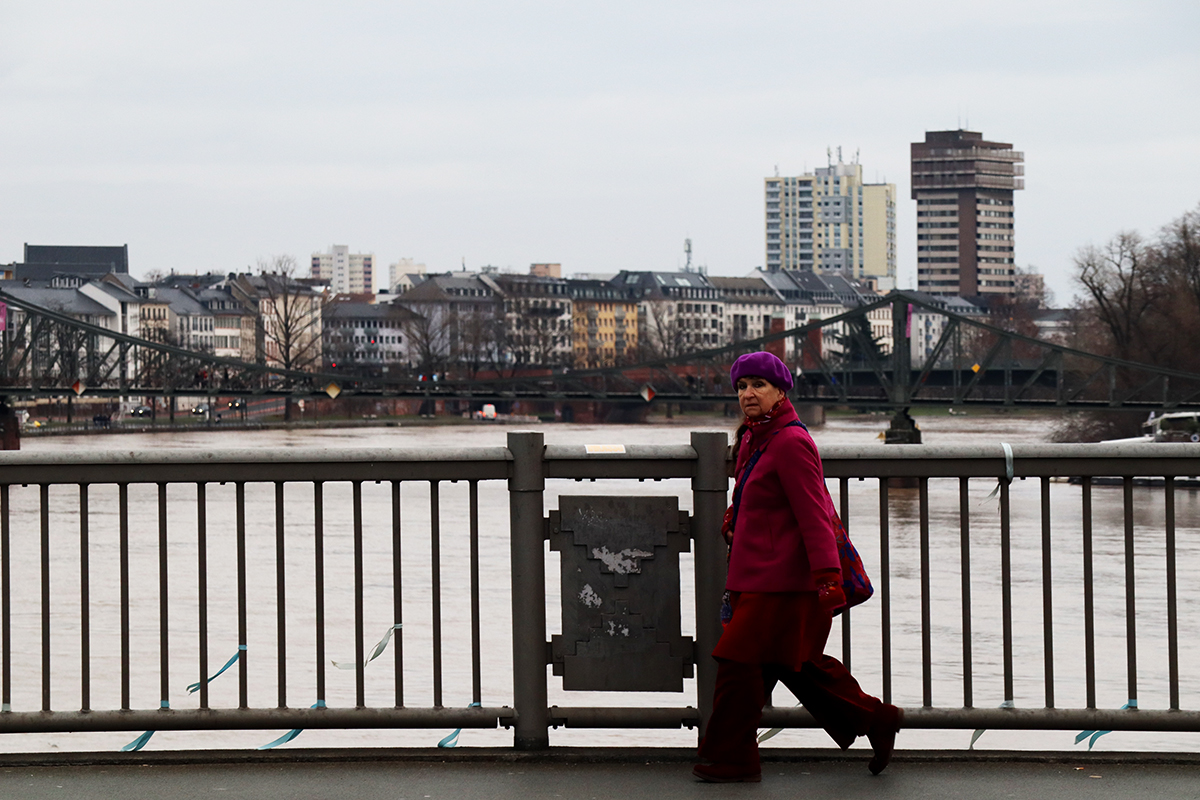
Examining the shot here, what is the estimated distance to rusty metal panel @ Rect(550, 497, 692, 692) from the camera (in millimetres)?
4031

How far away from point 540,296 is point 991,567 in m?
111

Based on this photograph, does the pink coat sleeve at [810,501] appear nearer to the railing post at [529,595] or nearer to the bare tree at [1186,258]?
the railing post at [529,595]

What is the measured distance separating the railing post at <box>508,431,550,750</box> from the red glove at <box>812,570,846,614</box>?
742mm

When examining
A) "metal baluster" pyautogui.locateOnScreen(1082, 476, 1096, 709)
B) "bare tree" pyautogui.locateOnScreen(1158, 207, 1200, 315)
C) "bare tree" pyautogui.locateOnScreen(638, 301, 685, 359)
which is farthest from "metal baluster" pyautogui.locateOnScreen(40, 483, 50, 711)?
"bare tree" pyautogui.locateOnScreen(638, 301, 685, 359)

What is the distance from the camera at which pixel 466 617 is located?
19.4 metres

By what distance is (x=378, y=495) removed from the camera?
44125 mm

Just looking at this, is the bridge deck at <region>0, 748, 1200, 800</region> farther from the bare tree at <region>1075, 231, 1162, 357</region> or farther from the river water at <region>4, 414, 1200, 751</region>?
the bare tree at <region>1075, 231, 1162, 357</region>

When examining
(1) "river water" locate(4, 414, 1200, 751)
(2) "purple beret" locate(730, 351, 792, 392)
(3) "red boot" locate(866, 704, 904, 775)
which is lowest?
(1) "river water" locate(4, 414, 1200, 751)

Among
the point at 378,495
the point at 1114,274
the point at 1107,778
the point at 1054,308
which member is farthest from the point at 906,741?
the point at 1054,308

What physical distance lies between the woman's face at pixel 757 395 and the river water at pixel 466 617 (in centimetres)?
194

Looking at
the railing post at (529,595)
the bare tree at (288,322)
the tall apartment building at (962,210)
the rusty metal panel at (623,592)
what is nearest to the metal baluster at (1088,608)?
the rusty metal panel at (623,592)

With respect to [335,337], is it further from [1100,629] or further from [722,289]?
[1100,629]

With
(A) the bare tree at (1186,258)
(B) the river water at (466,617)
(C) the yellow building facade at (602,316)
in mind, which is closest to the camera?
(B) the river water at (466,617)

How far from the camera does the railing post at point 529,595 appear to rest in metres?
3.99
